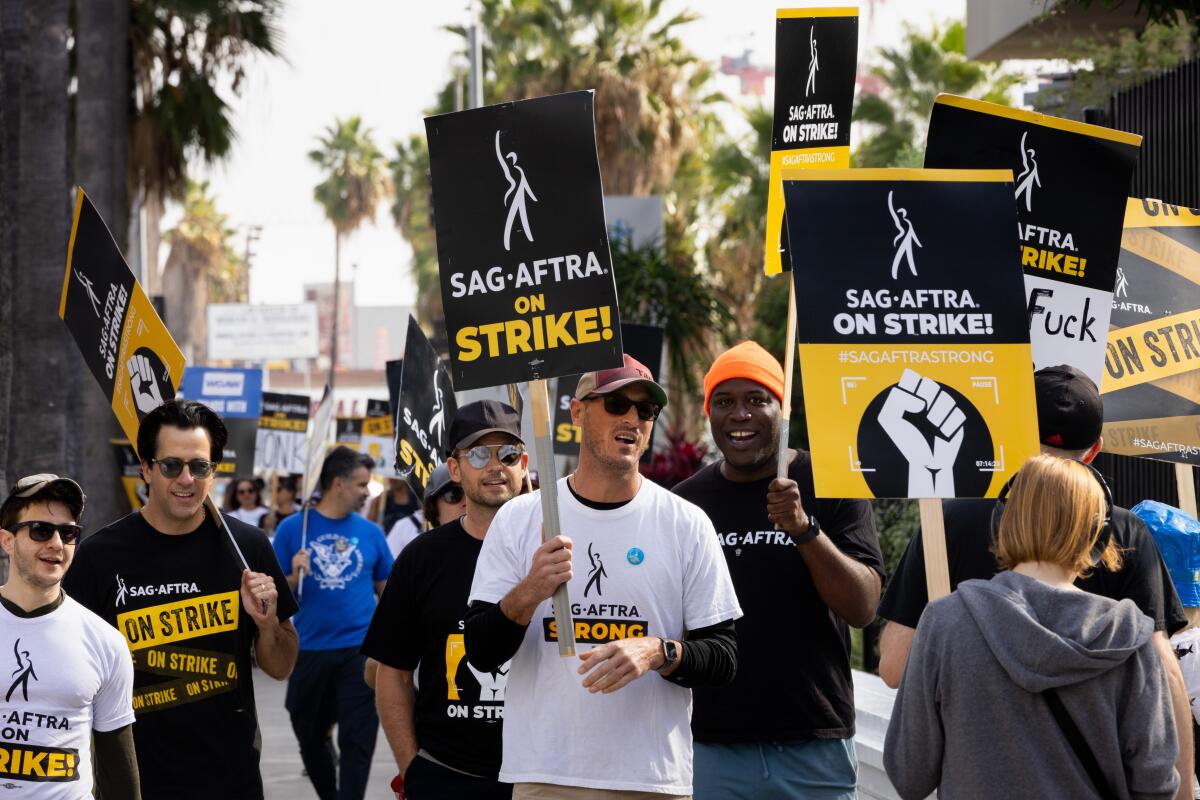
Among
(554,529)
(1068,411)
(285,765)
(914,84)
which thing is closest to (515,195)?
(554,529)

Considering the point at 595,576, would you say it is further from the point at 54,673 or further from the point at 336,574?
the point at 336,574

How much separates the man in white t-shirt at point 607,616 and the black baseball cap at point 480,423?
134cm

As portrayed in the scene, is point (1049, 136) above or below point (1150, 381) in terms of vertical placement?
above

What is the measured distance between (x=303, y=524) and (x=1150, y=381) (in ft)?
16.6

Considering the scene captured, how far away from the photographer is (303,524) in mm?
9750

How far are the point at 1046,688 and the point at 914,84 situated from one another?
91.8 feet

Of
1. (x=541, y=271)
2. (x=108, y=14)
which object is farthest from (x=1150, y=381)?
(x=108, y=14)

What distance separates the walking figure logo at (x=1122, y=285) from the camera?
6.49m

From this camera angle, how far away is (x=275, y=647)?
5480 mm

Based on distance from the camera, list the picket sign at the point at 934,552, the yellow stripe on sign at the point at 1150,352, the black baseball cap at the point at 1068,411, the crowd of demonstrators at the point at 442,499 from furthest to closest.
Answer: the crowd of demonstrators at the point at 442,499, the yellow stripe on sign at the point at 1150,352, the black baseball cap at the point at 1068,411, the picket sign at the point at 934,552

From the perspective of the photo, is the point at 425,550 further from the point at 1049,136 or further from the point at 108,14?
the point at 108,14

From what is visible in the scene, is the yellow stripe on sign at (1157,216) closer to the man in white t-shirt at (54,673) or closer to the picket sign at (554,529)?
the picket sign at (554,529)

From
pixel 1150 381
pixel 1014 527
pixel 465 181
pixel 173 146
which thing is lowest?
pixel 1014 527

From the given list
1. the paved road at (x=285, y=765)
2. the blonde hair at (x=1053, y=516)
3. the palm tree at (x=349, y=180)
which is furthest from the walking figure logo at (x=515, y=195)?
the palm tree at (x=349, y=180)
